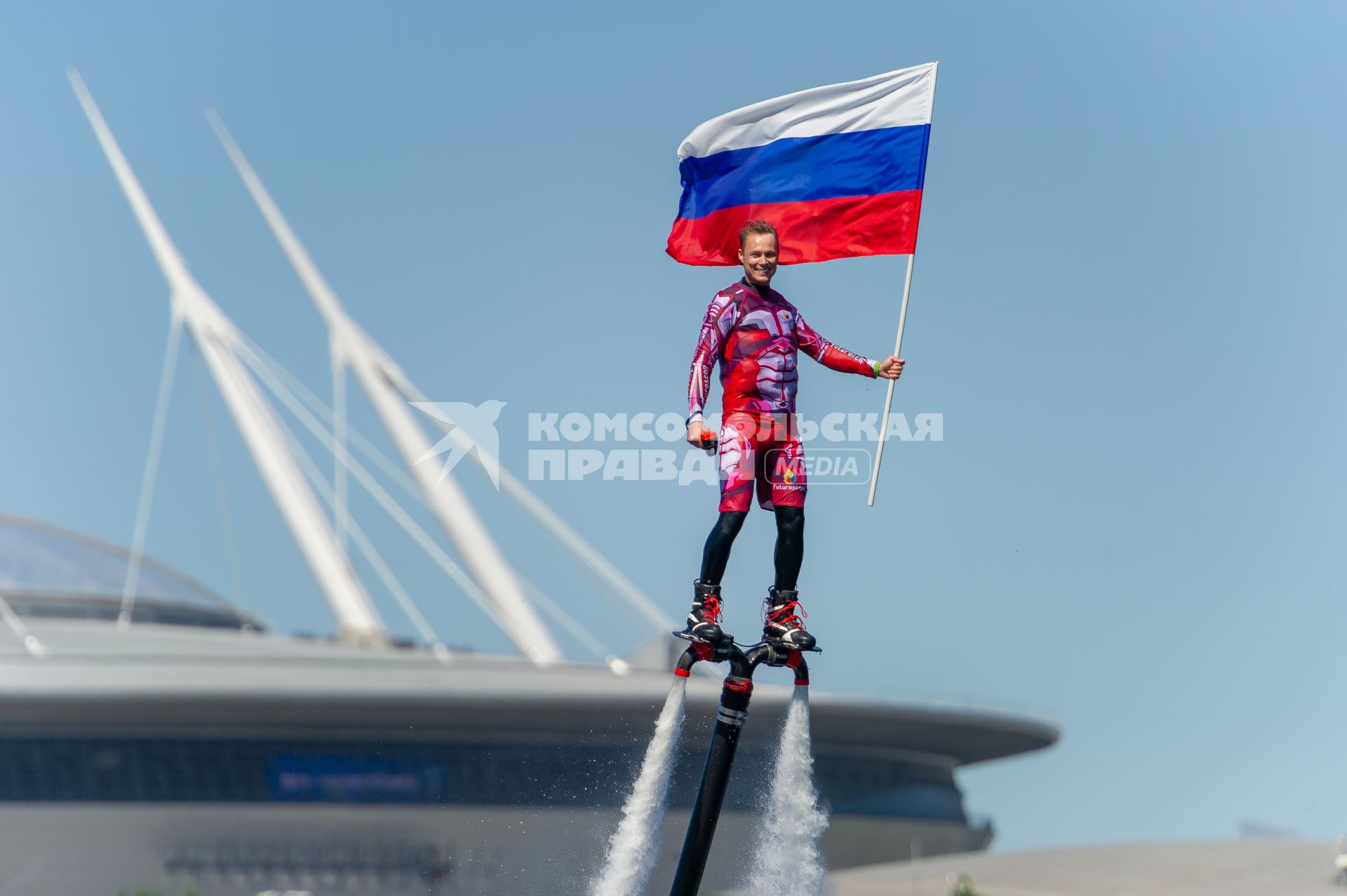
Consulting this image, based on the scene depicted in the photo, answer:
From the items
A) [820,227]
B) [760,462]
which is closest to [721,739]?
[760,462]

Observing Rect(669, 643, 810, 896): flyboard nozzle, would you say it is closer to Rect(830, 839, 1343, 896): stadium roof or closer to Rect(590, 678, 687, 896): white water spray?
Rect(590, 678, 687, 896): white water spray

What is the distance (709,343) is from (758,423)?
27.8 inches

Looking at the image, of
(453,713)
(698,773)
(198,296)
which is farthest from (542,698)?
(198,296)

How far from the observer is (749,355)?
11.8 meters

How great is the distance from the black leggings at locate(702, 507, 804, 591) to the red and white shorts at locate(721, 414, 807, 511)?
0.07 m

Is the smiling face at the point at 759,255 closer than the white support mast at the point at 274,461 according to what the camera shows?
Yes

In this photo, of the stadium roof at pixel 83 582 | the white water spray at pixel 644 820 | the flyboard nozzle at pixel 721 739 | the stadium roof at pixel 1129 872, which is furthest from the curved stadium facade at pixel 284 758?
the flyboard nozzle at pixel 721 739

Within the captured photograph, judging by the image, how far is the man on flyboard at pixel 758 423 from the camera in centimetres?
1152

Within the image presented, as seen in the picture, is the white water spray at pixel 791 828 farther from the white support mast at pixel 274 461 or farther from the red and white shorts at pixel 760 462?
the white support mast at pixel 274 461

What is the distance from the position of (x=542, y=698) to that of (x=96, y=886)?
20.1 m

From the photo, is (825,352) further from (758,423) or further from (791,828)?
(791,828)

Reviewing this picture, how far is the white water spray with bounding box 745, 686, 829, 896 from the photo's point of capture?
12.4 m

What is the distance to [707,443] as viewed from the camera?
36.6ft

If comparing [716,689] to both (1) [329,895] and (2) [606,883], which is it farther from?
(2) [606,883]
